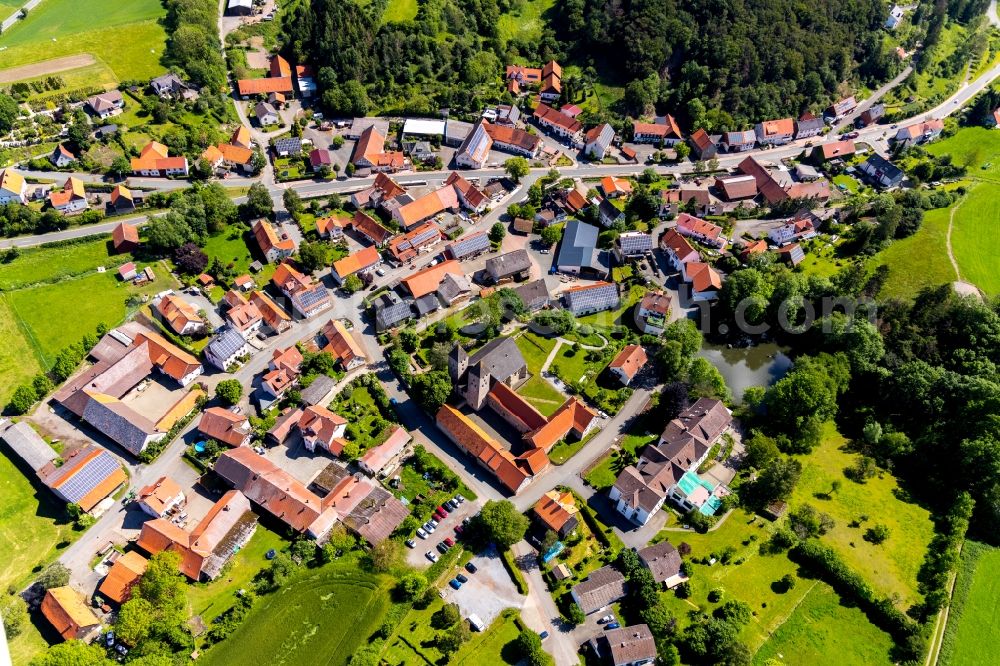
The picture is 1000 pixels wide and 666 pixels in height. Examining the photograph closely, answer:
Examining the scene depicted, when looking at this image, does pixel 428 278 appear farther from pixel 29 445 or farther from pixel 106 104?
pixel 106 104

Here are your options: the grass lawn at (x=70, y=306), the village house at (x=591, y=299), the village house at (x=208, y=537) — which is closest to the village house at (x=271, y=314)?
the grass lawn at (x=70, y=306)

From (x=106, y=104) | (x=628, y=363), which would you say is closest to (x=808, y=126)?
(x=628, y=363)

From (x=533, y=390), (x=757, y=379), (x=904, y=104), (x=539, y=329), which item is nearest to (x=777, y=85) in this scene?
(x=904, y=104)

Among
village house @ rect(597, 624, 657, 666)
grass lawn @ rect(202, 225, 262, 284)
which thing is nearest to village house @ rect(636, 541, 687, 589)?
village house @ rect(597, 624, 657, 666)

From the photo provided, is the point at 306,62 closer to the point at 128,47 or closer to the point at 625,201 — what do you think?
the point at 128,47

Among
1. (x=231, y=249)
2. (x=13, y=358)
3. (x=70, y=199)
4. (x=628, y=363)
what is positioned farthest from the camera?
(x=70, y=199)

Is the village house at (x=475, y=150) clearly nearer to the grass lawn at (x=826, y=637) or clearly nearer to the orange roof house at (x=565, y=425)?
the orange roof house at (x=565, y=425)
